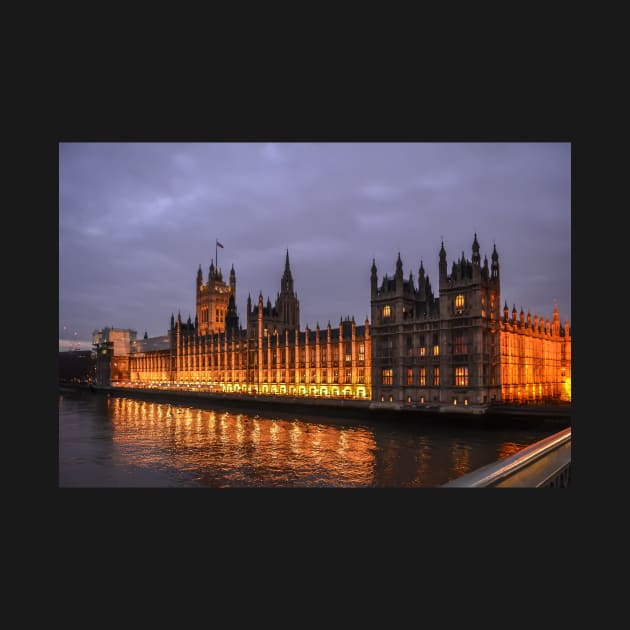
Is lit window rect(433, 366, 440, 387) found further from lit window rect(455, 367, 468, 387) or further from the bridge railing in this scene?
the bridge railing

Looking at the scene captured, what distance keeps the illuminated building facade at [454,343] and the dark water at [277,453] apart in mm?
7688

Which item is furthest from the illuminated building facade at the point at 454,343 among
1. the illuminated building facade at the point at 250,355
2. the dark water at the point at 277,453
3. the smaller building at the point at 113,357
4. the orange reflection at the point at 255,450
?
the smaller building at the point at 113,357

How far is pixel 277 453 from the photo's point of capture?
131 ft

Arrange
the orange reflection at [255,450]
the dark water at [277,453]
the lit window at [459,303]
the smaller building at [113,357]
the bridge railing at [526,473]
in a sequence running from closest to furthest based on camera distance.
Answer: the bridge railing at [526,473]
the dark water at [277,453]
the orange reflection at [255,450]
the lit window at [459,303]
the smaller building at [113,357]

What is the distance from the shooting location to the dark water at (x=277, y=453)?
30.8 meters

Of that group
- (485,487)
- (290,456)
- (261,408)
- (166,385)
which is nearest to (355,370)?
(261,408)

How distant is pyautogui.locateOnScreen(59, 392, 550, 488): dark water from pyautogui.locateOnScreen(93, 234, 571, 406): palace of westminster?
870 cm

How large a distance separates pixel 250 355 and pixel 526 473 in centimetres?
9732

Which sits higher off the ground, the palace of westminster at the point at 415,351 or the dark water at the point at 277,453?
the palace of westminster at the point at 415,351

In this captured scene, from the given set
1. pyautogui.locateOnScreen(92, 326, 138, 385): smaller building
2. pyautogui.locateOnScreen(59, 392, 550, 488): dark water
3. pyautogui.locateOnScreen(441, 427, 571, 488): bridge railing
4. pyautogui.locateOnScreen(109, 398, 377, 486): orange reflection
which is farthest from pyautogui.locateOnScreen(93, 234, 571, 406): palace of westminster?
pyautogui.locateOnScreen(92, 326, 138, 385): smaller building

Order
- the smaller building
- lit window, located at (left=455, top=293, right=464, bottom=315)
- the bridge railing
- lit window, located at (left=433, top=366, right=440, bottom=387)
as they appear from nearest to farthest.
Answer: the bridge railing → lit window, located at (left=455, top=293, right=464, bottom=315) → lit window, located at (left=433, top=366, right=440, bottom=387) → the smaller building

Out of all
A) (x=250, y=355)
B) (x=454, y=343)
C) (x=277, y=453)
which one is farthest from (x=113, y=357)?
(x=277, y=453)

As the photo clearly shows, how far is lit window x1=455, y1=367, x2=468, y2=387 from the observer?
5964 cm

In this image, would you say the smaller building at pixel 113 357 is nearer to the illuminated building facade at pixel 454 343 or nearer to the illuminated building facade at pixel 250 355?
the illuminated building facade at pixel 250 355
